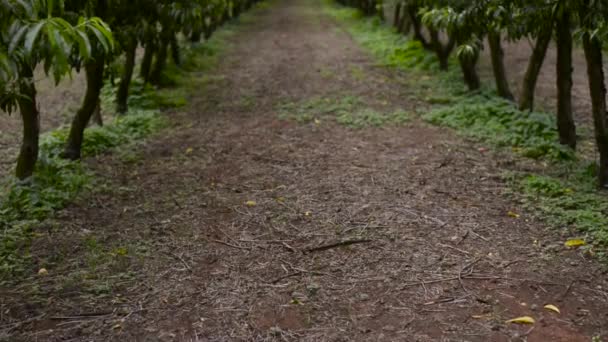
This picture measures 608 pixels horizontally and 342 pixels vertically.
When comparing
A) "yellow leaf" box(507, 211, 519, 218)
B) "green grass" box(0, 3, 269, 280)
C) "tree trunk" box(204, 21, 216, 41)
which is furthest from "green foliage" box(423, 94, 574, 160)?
"tree trunk" box(204, 21, 216, 41)

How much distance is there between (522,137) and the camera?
7.65 meters

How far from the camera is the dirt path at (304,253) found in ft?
12.7

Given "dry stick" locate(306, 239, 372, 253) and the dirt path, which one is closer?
the dirt path

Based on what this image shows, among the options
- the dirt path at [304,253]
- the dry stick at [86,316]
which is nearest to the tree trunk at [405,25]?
the dirt path at [304,253]

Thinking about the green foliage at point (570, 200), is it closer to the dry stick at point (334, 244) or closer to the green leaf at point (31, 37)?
the dry stick at point (334, 244)

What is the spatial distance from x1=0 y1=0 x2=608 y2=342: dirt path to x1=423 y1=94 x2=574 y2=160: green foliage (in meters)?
0.53

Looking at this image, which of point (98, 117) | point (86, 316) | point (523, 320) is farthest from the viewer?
point (98, 117)

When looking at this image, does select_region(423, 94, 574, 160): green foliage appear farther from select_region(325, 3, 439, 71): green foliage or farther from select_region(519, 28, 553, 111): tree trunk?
select_region(325, 3, 439, 71): green foliage

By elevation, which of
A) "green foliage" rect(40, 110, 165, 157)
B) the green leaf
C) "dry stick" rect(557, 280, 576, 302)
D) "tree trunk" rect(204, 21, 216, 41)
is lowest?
"green foliage" rect(40, 110, 165, 157)

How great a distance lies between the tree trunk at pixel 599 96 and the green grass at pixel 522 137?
23cm

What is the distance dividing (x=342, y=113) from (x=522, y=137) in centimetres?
279

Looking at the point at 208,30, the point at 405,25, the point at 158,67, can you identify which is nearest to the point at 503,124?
the point at 158,67

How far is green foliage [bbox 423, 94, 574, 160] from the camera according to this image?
23.7 ft

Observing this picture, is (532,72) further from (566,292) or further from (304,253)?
(304,253)
